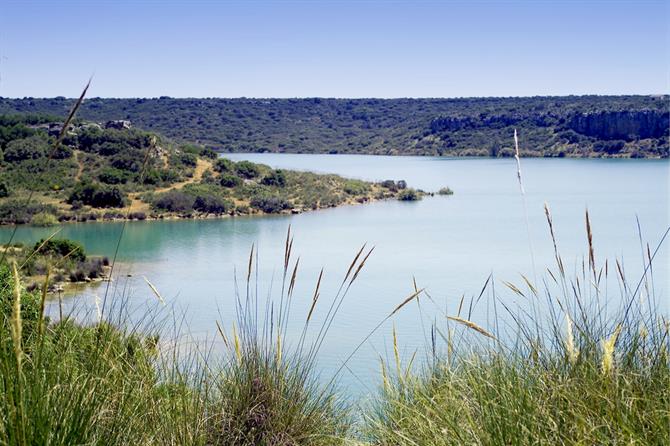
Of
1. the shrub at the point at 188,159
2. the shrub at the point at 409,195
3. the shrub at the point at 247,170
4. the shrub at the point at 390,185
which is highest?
the shrub at the point at 188,159

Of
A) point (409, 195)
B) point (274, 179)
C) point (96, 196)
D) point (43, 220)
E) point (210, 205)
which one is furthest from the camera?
point (409, 195)

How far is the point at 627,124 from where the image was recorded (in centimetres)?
7275

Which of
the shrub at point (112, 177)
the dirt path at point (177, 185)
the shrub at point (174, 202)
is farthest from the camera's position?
the shrub at point (112, 177)

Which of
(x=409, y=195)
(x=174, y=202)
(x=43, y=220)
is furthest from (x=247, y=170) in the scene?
(x=43, y=220)

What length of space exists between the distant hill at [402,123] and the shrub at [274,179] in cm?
3350

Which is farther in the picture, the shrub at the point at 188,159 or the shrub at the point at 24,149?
the shrub at the point at 188,159

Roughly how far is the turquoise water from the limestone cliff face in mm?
28262

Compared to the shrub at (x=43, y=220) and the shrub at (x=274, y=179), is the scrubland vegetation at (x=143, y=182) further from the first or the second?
the shrub at (x=43, y=220)

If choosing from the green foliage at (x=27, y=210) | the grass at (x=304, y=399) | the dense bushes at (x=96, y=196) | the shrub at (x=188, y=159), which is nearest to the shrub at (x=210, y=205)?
the dense bushes at (x=96, y=196)

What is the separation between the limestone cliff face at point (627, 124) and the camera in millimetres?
71938

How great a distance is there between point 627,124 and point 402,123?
31034 millimetres

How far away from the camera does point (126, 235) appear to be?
93.8 ft

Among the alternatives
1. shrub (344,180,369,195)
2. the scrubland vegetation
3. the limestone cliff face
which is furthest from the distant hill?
shrub (344,180,369,195)

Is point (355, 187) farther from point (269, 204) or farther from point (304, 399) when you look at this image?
point (304, 399)
